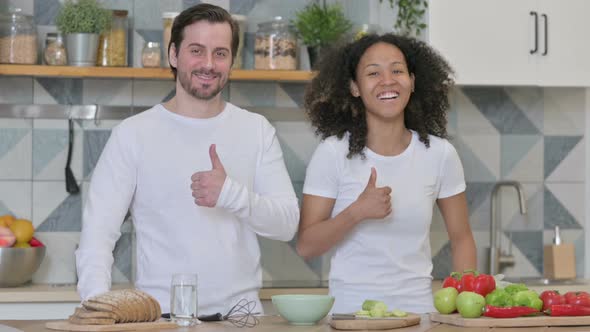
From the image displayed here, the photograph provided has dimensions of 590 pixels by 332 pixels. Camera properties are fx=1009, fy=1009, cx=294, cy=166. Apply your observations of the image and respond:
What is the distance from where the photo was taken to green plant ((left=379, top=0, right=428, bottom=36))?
3.62m

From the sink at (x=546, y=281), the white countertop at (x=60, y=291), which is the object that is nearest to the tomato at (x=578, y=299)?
the white countertop at (x=60, y=291)

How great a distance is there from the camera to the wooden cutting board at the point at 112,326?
204cm

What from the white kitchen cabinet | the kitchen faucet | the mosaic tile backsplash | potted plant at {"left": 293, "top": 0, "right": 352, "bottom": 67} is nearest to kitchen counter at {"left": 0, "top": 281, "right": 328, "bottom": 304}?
the mosaic tile backsplash

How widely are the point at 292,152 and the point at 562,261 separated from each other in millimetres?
1201

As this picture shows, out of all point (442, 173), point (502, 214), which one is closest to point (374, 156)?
point (442, 173)

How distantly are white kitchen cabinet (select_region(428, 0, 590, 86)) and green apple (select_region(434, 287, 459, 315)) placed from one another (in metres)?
1.46

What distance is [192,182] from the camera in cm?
247

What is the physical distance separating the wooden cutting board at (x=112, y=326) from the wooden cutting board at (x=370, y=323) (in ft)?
1.14

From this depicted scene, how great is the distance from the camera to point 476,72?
12.2ft

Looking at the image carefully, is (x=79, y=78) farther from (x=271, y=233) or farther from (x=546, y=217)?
(x=546, y=217)

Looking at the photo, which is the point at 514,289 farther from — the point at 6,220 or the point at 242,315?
the point at 6,220

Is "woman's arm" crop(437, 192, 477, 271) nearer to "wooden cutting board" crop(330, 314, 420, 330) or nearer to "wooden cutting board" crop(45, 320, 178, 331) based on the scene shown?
"wooden cutting board" crop(330, 314, 420, 330)

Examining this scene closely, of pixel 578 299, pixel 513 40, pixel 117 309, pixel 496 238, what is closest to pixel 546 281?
pixel 496 238

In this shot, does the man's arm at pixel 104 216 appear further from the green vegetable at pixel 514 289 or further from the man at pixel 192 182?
the green vegetable at pixel 514 289
